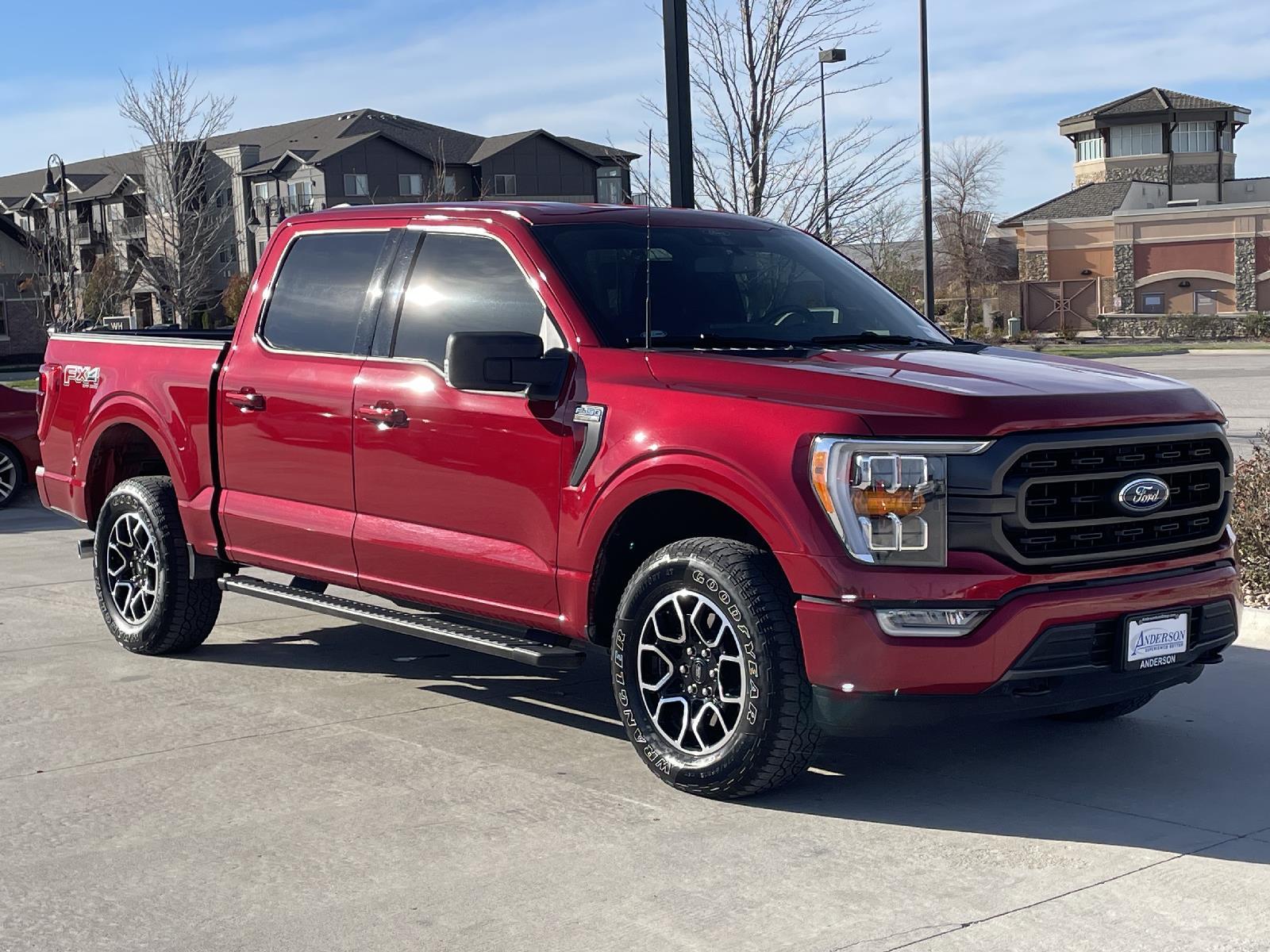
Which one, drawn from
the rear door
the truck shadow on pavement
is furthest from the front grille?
the rear door

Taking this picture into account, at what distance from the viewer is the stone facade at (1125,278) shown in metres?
68.5

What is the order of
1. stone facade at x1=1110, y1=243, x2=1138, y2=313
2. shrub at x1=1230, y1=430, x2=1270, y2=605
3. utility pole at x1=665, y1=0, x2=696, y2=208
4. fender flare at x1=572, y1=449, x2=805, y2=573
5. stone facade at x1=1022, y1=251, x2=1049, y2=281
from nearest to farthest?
fender flare at x1=572, y1=449, x2=805, y2=573 → shrub at x1=1230, y1=430, x2=1270, y2=605 → utility pole at x1=665, y1=0, x2=696, y2=208 → stone facade at x1=1110, y1=243, x2=1138, y2=313 → stone facade at x1=1022, y1=251, x2=1049, y2=281

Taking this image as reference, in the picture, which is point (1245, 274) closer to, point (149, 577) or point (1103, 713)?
point (1103, 713)

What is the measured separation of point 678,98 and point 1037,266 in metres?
66.7

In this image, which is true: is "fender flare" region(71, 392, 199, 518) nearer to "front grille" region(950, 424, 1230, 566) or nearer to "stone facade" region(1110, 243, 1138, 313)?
"front grille" region(950, 424, 1230, 566)

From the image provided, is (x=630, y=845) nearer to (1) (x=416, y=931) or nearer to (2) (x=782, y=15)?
(1) (x=416, y=931)

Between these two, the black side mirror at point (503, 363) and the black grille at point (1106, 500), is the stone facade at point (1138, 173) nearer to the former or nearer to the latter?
the black grille at point (1106, 500)

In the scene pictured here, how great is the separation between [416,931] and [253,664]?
12.6 ft

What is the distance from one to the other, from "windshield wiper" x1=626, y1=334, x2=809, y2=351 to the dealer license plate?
5.22 feet

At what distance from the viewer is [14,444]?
15.4m

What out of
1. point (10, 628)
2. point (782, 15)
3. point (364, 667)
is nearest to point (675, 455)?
point (364, 667)

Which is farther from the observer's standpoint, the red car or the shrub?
the red car

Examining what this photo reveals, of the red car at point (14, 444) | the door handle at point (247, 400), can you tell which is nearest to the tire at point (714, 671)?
the door handle at point (247, 400)

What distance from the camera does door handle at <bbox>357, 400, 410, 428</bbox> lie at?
247 inches
